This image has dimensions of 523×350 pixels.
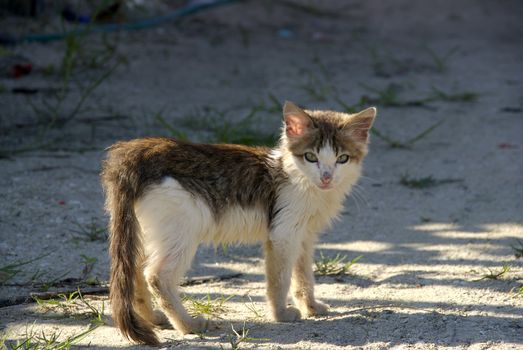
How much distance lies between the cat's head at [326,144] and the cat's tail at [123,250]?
97cm

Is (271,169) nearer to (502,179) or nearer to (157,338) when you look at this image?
(157,338)

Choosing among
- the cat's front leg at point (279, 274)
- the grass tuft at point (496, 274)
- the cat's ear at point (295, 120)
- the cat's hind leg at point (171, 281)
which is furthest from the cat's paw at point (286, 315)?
the grass tuft at point (496, 274)

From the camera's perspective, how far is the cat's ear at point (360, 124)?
14.5 ft

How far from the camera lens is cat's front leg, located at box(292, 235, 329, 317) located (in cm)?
445

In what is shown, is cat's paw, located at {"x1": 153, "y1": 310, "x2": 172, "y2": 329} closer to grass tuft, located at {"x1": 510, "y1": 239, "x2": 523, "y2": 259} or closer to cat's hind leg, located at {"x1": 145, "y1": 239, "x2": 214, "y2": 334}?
cat's hind leg, located at {"x1": 145, "y1": 239, "x2": 214, "y2": 334}

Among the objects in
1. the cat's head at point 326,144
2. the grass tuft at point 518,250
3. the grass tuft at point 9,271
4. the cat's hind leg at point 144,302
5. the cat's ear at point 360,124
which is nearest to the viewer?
the cat's hind leg at point 144,302

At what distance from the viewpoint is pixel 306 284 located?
14.8 feet

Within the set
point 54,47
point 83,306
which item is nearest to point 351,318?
point 83,306

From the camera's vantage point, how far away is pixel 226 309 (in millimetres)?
4512

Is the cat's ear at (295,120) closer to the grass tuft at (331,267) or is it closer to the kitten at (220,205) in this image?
the kitten at (220,205)

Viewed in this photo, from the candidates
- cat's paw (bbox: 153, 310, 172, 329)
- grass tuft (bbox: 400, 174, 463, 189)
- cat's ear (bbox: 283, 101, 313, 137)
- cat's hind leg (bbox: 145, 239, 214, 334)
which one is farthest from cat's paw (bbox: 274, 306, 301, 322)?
grass tuft (bbox: 400, 174, 463, 189)

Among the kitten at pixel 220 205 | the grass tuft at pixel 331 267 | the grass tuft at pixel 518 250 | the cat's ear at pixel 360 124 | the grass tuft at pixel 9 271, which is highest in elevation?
the cat's ear at pixel 360 124

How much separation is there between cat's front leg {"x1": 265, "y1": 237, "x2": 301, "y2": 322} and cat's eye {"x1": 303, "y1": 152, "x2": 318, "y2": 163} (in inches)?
18.5

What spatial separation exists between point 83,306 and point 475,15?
883 cm
